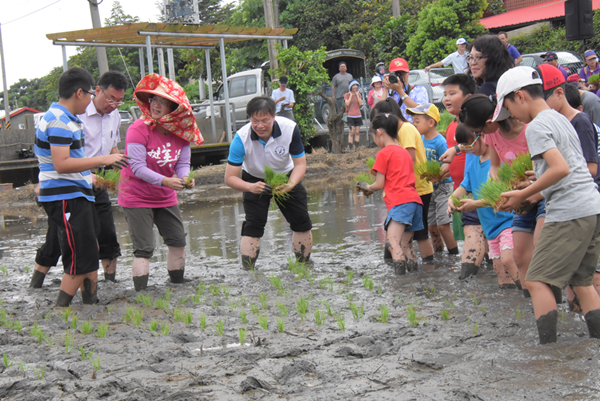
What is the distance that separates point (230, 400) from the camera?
2.97 meters

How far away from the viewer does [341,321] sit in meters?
4.09

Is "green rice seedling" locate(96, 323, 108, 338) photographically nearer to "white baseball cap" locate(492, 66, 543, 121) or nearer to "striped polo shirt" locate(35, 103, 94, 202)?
"striped polo shirt" locate(35, 103, 94, 202)

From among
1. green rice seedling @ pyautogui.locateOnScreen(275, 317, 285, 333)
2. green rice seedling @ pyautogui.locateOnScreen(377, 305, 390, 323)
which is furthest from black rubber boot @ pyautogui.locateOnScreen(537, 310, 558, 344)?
green rice seedling @ pyautogui.locateOnScreen(275, 317, 285, 333)

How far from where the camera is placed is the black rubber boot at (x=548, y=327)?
11.1 ft

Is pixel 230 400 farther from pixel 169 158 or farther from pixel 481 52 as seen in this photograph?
pixel 481 52

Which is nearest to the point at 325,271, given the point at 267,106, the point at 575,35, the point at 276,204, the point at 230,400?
the point at 276,204

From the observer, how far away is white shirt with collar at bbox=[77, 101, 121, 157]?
5.72 metres

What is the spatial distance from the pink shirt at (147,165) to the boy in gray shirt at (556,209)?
3.32 m

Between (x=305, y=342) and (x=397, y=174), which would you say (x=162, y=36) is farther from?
(x=305, y=342)

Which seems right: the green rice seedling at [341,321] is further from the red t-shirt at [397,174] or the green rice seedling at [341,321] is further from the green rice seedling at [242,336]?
the red t-shirt at [397,174]

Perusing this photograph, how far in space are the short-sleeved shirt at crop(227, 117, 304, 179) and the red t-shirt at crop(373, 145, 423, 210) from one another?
3.24 feet

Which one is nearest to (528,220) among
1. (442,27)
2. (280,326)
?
(280,326)

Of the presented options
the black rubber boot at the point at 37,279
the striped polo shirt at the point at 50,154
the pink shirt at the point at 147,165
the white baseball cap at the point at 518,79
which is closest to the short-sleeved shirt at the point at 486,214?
the white baseball cap at the point at 518,79

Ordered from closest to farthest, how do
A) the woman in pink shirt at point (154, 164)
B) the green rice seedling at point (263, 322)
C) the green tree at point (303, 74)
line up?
1. the green rice seedling at point (263, 322)
2. the woman in pink shirt at point (154, 164)
3. the green tree at point (303, 74)
